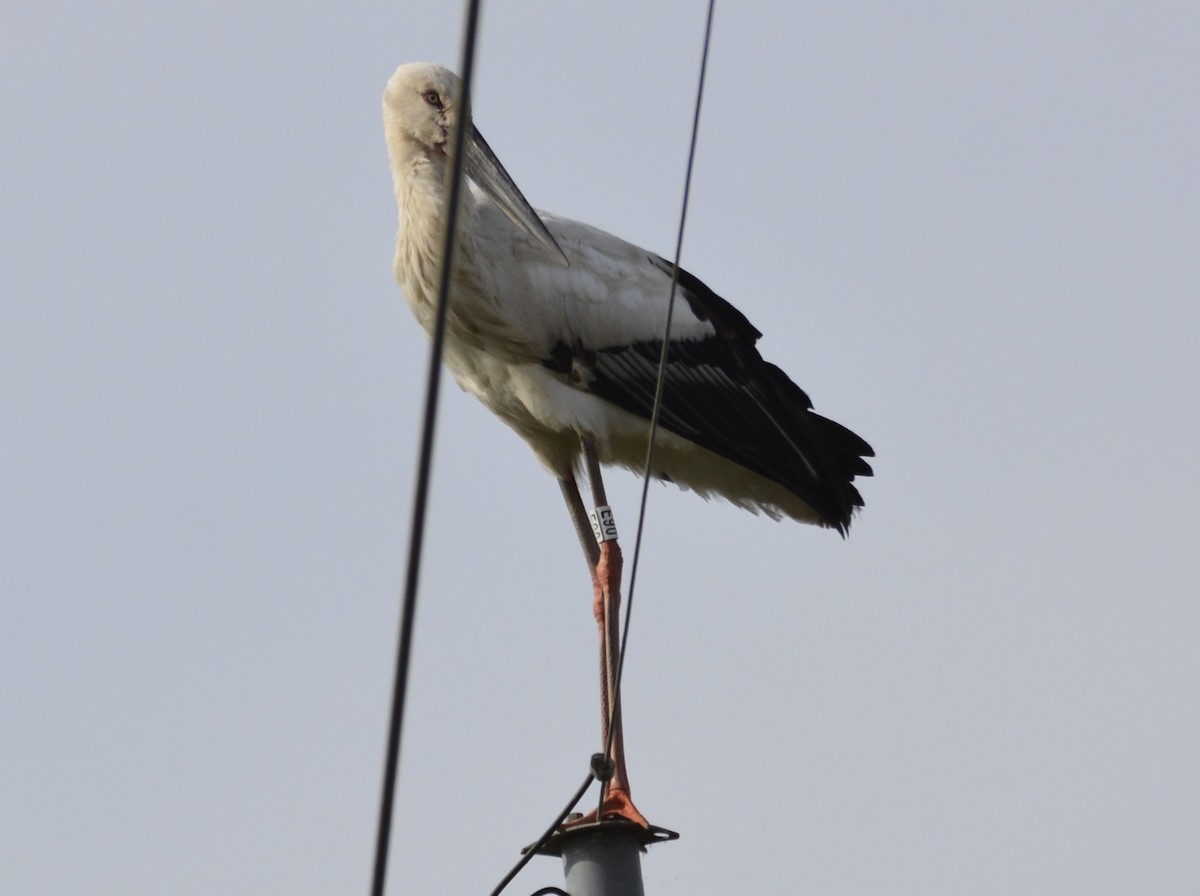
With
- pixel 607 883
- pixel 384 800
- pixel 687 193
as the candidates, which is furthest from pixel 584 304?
pixel 384 800

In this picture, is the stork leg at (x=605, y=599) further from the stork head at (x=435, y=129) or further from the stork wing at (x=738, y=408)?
the stork head at (x=435, y=129)

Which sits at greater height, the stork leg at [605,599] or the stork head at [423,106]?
the stork head at [423,106]

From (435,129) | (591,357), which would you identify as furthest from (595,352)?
(435,129)

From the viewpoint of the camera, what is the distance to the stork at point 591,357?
8.01 m

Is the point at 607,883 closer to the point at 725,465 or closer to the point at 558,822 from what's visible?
the point at 558,822

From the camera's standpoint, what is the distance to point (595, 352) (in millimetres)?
8125

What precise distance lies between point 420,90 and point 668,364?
5.11 ft

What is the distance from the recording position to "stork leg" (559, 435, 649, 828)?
285 inches

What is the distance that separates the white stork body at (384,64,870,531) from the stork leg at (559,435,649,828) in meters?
0.13

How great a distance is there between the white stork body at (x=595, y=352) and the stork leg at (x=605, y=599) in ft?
0.41

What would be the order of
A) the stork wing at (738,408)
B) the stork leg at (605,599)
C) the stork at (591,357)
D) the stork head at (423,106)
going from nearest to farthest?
the stork leg at (605,599) → the stork at (591,357) → the stork wing at (738,408) → the stork head at (423,106)

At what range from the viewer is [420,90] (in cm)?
847

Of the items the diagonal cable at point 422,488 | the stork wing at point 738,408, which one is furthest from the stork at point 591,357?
the diagonal cable at point 422,488

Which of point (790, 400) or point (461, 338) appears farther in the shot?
point (790, 400)
